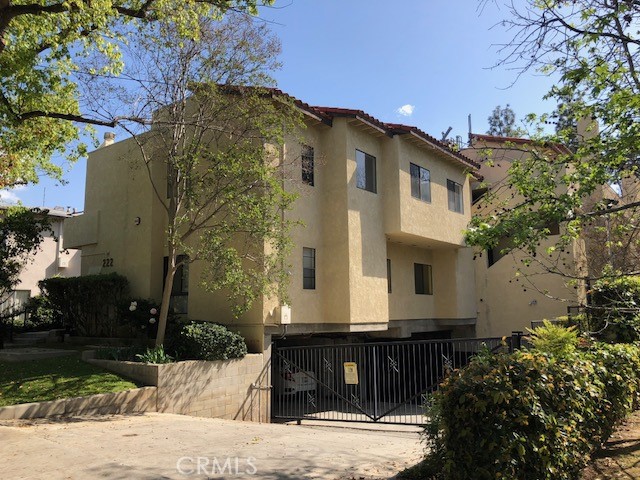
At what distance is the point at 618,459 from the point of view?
248 inches

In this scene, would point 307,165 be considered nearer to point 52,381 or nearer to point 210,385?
point 210,385

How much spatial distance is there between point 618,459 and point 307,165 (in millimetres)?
12439

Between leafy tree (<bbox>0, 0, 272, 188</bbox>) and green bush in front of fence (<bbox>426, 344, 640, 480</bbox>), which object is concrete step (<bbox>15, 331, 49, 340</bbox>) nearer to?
leafy tree (<bbox>0, 0, 272, 188</bbox>)

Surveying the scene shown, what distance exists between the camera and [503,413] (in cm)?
451

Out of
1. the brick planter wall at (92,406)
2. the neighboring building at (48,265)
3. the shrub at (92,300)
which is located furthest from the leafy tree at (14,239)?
the neighboring building at (48,265)

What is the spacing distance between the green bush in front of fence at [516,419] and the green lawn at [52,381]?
828 cm

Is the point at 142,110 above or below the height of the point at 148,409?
above

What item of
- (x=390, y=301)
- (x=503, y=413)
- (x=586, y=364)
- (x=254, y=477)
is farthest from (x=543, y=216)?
(x=390, y=301)

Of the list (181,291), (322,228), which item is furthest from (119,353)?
(322,228)

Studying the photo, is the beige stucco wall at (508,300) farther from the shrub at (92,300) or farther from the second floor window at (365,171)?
the shrub at (92,300)

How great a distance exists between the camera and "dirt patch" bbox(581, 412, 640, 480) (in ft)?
18.9

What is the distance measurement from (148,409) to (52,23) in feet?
28.1

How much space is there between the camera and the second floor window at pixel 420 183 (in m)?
19.7

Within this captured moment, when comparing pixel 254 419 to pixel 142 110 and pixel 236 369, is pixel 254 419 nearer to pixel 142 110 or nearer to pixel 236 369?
pixel 236 369
